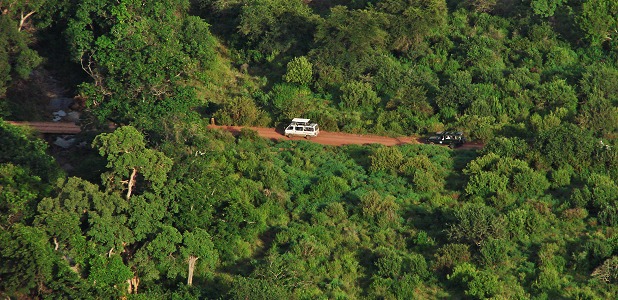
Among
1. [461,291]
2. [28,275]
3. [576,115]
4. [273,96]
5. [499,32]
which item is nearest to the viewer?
[28,275]

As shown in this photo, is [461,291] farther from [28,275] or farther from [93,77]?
[93,77]

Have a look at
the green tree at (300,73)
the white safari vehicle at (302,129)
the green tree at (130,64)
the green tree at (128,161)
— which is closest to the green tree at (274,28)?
the green tree at (300,73)

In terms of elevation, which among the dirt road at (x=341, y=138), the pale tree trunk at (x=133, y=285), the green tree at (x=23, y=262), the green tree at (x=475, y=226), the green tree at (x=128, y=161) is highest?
the green tree at (x=128, y=161)

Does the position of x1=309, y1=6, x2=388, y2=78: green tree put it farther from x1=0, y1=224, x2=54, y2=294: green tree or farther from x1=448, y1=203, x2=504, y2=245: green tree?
x1=0, y1=224, x2=54, y2=294: green tree

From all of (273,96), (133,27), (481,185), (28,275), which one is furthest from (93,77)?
(481,185)

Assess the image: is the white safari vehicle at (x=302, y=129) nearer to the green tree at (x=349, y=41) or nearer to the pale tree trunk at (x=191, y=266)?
the green tree at (x=349, y=41)

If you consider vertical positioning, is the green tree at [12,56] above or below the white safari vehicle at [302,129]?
above

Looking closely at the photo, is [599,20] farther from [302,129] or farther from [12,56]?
[12,56]
